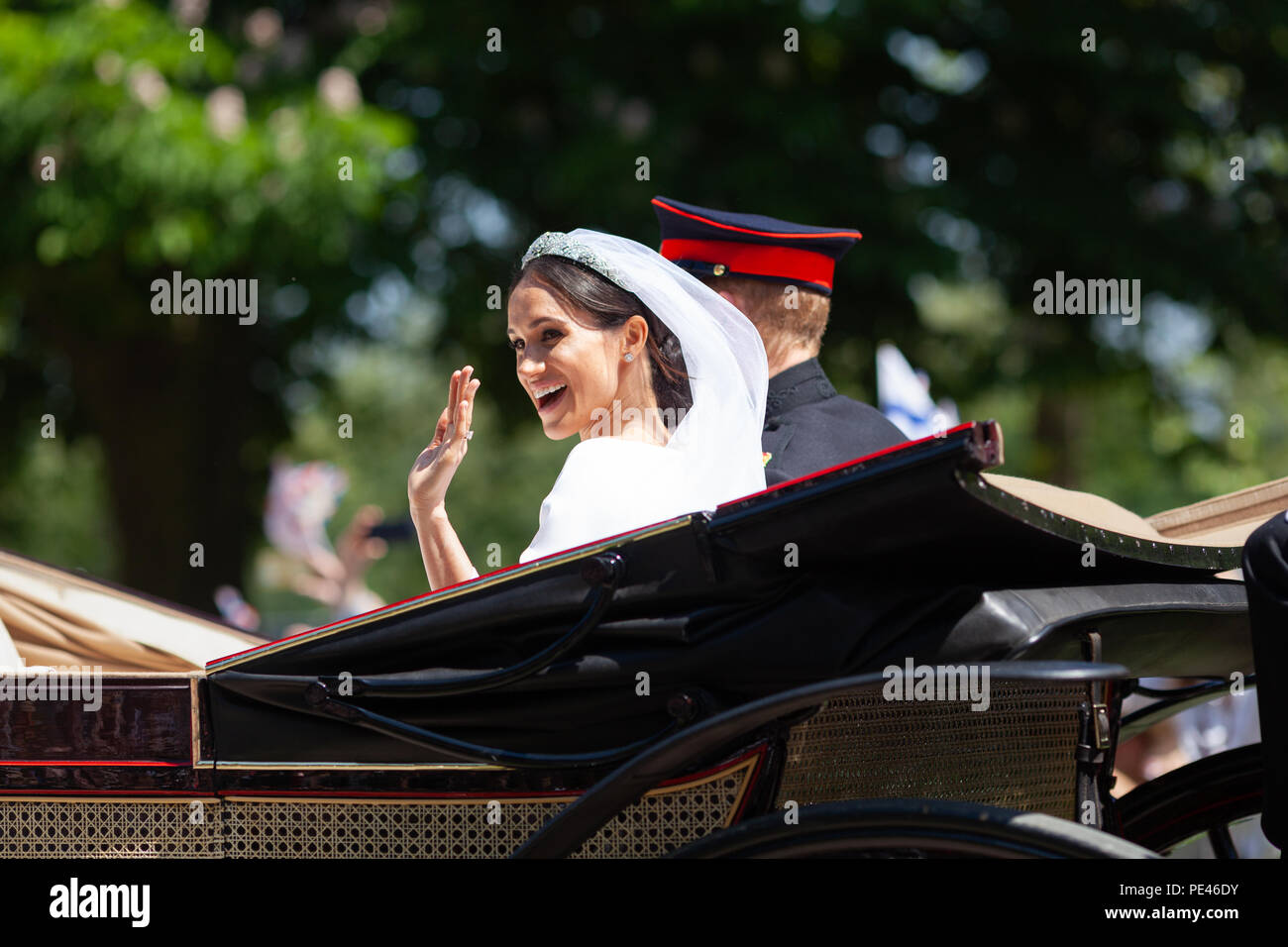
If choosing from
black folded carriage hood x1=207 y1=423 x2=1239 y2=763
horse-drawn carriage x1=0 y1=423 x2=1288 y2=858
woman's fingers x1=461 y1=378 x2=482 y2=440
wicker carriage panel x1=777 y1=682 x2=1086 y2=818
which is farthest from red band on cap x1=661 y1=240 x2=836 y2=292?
wicker carriage panel x1=777 y1=682 x2=1086 y2=818

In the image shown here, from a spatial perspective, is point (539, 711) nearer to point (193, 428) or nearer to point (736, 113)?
point (736, 113)

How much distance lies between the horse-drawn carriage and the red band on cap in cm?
100

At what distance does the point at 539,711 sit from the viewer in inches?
75.1

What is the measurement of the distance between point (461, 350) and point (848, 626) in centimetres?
A: 614

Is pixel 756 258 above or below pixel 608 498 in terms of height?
above

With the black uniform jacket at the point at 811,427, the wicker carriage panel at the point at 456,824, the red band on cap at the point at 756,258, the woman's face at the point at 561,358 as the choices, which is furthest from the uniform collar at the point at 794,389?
the wicker carriage panel at the point at 456,824

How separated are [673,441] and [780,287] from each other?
0.78 meters

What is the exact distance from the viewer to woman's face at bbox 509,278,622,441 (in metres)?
2.32

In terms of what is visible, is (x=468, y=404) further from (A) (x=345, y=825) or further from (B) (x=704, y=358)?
(A) (x=345, y=825)

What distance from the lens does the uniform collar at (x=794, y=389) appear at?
2971mm

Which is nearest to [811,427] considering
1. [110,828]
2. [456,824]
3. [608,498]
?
[608,498]

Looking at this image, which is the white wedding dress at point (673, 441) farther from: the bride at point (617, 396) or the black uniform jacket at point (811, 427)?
the black uniform jacket at point (811, 427)

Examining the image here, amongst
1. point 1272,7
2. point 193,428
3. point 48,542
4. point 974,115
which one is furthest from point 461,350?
point 48,542

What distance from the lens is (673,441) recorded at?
7.65ft
